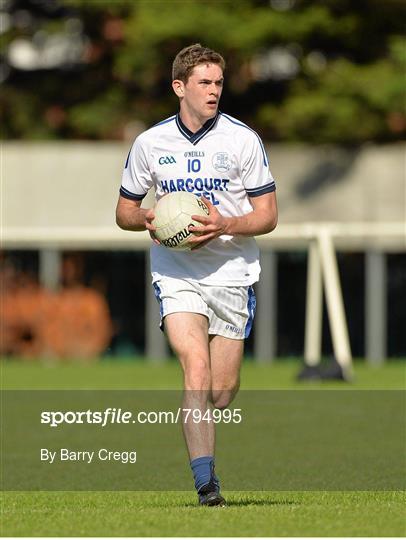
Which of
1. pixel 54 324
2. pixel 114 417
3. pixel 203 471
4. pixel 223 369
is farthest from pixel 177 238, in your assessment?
pixel 54 324

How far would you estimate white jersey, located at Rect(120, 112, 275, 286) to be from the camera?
808cm

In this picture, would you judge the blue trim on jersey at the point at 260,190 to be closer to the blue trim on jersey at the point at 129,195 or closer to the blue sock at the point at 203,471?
the blue trim on jersey at the point at 129,195

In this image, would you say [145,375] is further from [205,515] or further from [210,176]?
[205,515]

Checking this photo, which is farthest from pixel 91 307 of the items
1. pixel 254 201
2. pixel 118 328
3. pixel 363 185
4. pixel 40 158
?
pixel 254 201

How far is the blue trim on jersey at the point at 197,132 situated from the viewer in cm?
812

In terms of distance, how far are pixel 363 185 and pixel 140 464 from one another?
50.6 feet

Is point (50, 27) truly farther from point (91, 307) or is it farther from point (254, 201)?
point (254, 201)

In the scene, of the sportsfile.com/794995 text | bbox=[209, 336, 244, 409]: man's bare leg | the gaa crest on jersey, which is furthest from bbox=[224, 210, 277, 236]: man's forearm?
the sportsfile.com/794995 text

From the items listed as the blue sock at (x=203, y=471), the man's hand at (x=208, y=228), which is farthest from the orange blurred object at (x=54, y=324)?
the blue sock at (x=203, y=471)

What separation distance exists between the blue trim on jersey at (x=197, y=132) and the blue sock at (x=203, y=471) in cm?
160

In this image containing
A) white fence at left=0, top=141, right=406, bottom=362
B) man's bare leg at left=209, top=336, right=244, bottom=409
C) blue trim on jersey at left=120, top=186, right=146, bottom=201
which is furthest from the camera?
white fence at left=0, top=141, right=406, bottom=362

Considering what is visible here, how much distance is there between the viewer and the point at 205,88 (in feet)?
26.5

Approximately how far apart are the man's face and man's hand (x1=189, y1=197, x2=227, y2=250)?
0.51 metres

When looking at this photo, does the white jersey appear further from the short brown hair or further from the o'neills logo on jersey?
the short brown hair
